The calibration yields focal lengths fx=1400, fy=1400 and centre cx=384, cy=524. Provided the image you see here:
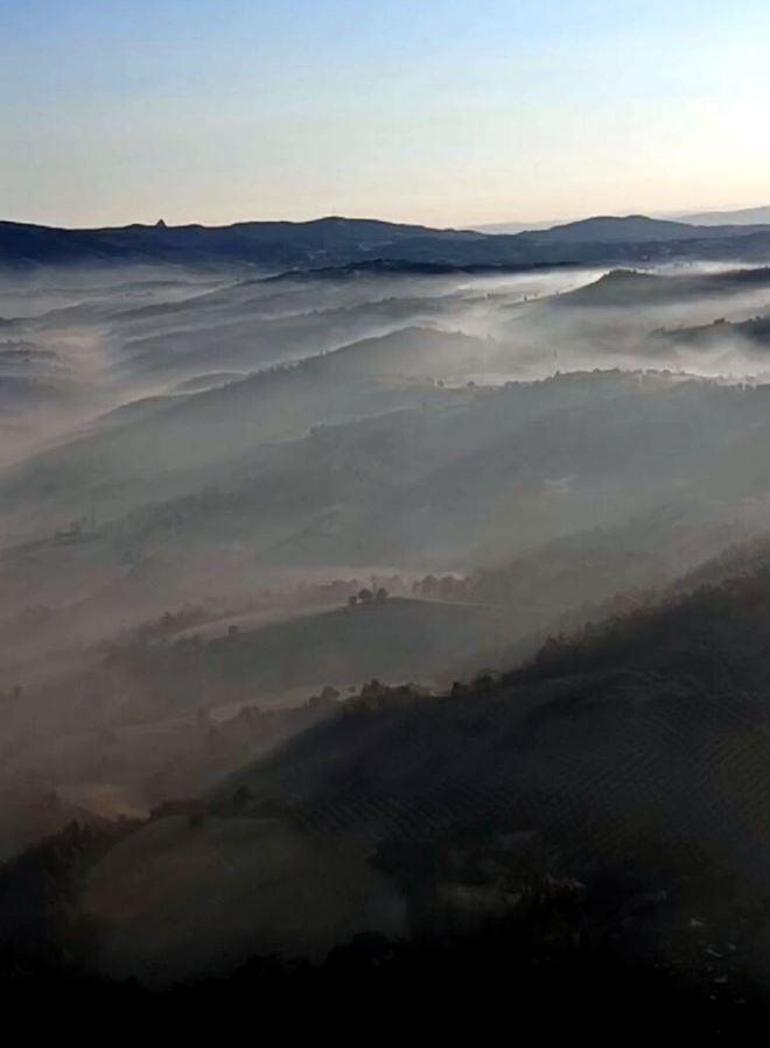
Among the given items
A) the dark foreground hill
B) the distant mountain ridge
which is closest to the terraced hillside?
the dark foreground hill

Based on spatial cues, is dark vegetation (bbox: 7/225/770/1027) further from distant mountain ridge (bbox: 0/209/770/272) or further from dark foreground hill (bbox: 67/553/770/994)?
distant mountain ridge (bbox: 0/209/770/272)

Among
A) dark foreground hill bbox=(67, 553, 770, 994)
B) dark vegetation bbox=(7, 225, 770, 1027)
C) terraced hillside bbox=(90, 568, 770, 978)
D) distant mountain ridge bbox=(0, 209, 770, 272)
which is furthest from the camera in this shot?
distant mountain ridge bbox=(0, 209, 770, 272)

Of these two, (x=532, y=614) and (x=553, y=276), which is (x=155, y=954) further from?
(x=553, y=276)

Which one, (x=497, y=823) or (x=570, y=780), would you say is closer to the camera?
(x=497, y=823)

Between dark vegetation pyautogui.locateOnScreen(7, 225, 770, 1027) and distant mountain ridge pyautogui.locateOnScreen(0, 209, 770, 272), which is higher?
distant mountain ridge pyautogui.locateOnScreen(0, 209, 770, 272)

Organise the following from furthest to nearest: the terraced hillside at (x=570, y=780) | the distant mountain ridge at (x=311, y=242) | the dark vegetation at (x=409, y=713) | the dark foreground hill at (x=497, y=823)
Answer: the distant mountain ridge at (x=311, y=242), the terraced hillside at (x=570, y=780), the dark foreground hill at (x=497, y=823), the dark vegetation at (x=409, y=713)

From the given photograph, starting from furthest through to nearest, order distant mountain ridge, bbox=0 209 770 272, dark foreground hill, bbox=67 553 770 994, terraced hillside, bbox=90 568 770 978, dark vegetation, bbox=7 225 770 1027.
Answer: distant mountain ridge, bbox=0 209 770 272
terraced hillside, bbox=90 568 770 978
dark foreground hill, bbox=67 553 770 994
dark vegetation, bbox=7 225 770 1027

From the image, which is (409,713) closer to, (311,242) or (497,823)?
(497,823)

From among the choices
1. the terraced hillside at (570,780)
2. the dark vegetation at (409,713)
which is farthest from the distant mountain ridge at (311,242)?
the terraced hillside at (570,780)

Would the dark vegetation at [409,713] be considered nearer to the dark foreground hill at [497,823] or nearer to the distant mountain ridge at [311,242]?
the dark foreground hill at [497,823]

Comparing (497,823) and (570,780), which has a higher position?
(570,780)

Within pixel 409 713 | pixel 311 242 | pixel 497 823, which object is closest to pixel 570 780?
pixel 497 823
